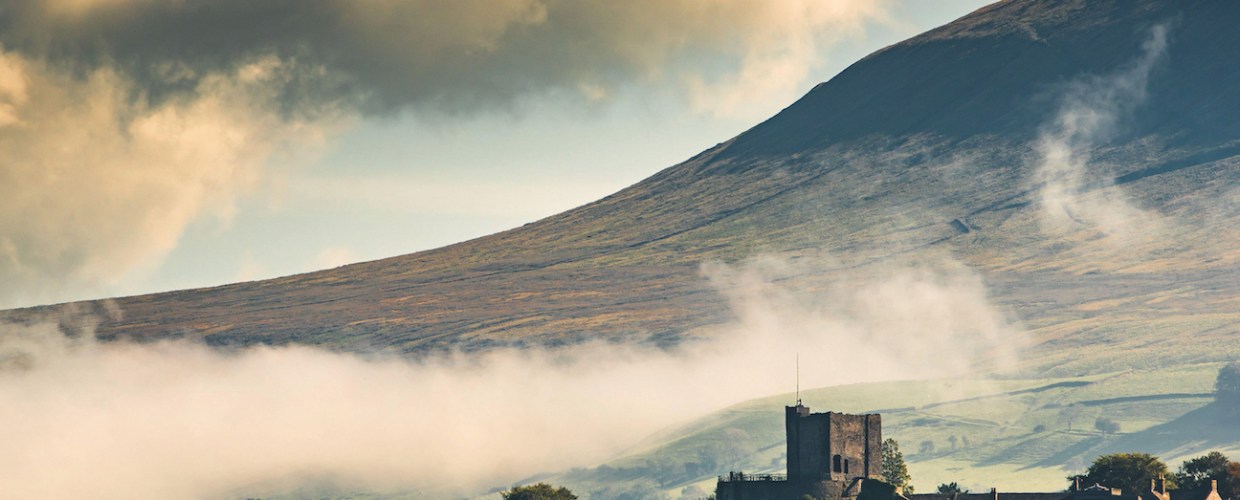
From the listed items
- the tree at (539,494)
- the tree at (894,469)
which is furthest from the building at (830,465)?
the tree at (539,494)

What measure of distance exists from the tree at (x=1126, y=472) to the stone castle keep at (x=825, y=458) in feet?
56.9

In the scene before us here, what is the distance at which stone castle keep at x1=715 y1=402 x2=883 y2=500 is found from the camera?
14112 cm

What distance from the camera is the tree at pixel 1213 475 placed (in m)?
143

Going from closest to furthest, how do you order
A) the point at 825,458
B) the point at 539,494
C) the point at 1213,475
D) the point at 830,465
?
the point at 830,465, the point at 825,458, the point at 1213,475, the point at 539,494

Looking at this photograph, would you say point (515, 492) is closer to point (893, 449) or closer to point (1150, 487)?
point (893, 449)

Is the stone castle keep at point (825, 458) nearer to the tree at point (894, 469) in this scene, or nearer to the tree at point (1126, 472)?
the tree at point (894, 469)

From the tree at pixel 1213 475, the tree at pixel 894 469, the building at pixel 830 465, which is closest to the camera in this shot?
the building at pixel 830 465

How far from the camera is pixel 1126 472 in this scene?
146875mm

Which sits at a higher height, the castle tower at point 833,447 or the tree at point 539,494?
the castle tower at point 833,447

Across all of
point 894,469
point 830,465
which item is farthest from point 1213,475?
point 830,465

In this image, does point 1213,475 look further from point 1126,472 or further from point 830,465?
point 830,465

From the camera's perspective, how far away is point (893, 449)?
173125mm

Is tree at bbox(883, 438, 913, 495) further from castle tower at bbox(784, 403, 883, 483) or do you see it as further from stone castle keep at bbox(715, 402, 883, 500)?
stone castle keep at bbox(715, 402, 883, 500)

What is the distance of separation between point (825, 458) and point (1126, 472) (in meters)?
23.2
